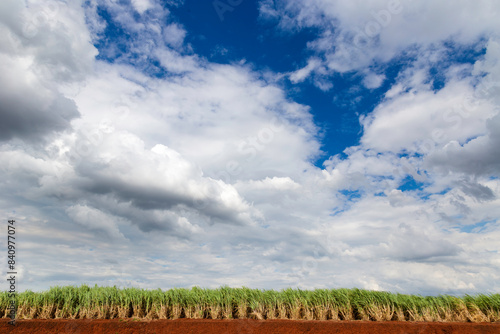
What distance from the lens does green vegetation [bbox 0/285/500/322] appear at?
29.9 ft

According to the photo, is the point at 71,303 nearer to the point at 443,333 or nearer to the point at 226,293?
Answer: the point at 226,293

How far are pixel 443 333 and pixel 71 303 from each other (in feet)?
34.2

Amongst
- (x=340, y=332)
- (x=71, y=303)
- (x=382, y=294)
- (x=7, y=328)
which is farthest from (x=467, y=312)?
(x=7, y=328)

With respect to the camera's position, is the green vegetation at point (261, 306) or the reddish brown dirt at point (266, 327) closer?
the reddish brown dirt at point (266, 327)

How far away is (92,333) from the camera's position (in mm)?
8555

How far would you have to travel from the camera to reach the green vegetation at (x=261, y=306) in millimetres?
9125

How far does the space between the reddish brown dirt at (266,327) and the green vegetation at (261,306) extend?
0.56 m

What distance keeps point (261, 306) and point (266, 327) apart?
94 cm

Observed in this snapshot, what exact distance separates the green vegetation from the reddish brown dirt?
559 mm

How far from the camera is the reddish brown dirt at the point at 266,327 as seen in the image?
826 centimetres

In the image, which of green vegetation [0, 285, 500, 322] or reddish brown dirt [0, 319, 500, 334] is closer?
reddish brown dirt [0, 319, 500, 334]

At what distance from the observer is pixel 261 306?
9234 mm

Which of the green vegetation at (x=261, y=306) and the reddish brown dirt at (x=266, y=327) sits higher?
the green vegetation at (x=261, y=306)

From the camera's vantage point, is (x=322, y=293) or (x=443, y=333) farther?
(x=322, y=293)
